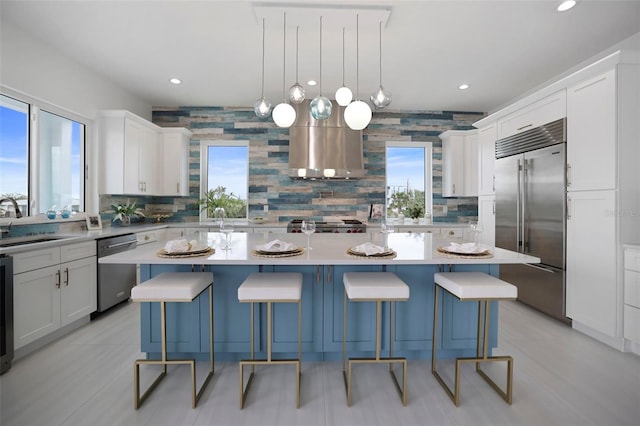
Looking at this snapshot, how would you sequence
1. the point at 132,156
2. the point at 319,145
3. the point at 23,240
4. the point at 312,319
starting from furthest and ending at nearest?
the point at 319,145
the point at 132,156
the point at 23,240
the point at 312,319

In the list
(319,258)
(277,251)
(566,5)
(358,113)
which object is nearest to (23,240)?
(277,251)

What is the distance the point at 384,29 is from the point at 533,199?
2312mm

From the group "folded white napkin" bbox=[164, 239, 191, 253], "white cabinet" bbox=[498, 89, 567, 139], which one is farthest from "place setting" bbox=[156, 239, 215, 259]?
"white cabinet" bbox=[498, 89, 567, 139]

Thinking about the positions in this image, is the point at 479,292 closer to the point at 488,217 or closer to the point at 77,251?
the point at 488,217

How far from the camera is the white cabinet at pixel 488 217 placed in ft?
13.0

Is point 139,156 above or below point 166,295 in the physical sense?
above

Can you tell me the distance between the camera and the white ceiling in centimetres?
249

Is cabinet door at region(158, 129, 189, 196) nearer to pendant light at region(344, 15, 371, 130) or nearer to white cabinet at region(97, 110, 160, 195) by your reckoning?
white cabinet at region(97, 110, 160, 195)

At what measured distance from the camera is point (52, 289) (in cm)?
256

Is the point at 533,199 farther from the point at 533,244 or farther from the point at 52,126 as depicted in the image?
the point at 52,126

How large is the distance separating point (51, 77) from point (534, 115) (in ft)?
16.6

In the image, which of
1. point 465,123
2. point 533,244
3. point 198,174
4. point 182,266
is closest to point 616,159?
point 533,244

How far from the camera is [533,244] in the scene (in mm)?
3246

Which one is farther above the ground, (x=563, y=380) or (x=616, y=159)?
(x=616, y=159)
